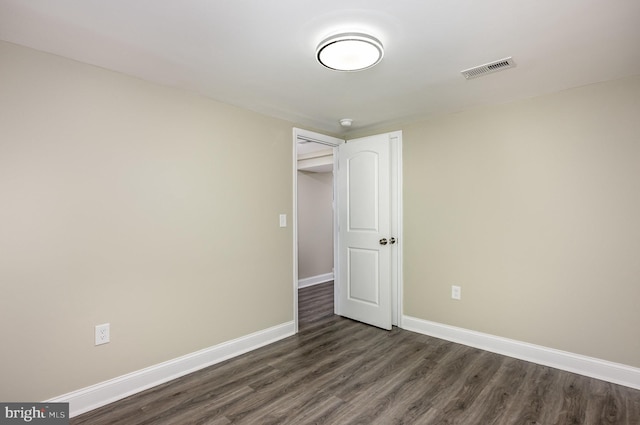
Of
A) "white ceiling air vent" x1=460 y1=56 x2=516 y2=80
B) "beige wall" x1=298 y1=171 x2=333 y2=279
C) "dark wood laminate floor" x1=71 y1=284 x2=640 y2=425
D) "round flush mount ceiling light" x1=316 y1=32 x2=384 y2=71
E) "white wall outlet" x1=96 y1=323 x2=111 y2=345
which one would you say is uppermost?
"white ceiling air vent" x1=460 y1=56 x2=516 y2=80

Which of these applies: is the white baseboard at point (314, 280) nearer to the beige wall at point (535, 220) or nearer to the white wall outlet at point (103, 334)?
the beige wall at point (535, 220)

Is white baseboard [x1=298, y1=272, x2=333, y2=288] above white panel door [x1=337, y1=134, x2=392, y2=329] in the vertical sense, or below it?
below

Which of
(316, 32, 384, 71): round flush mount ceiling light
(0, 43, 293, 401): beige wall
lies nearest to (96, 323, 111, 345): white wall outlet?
(0, 43, 293, 401): beige wall

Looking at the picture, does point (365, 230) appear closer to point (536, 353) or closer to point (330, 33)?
point (536, 353)

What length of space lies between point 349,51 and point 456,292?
97.4 inches

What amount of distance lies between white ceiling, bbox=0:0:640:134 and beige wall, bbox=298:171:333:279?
3016 millimetres

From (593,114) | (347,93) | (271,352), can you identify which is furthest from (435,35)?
(271,352)

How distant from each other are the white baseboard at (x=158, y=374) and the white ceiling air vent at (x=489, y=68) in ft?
9.25

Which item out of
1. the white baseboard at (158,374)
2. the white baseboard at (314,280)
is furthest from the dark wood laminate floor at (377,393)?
the white baseboard at (314,280)

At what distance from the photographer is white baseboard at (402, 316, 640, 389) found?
7.72 feet

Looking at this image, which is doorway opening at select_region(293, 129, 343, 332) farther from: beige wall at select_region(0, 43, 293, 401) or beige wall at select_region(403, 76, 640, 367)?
beige wall at select_region(0, 43, 293, 401)

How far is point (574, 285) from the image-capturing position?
2.55 m

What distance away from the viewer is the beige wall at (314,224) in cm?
555
